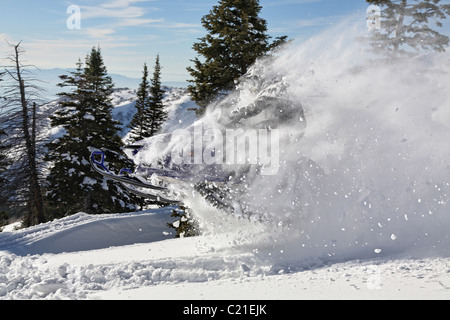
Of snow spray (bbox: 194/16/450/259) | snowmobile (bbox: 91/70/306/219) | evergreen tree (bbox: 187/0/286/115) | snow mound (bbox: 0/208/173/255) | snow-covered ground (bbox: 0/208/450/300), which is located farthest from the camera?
evergreen tree (bbox: 187/0/286/115)

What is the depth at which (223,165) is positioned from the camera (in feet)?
22.4

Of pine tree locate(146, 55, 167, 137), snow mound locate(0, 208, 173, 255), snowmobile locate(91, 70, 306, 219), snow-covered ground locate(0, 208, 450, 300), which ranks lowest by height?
snow mound locate(0, 208, 173, 255)

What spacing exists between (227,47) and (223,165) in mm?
9213

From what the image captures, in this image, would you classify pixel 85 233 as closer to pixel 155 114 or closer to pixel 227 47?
pixel 227 47

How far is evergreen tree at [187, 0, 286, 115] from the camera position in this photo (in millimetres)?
14273

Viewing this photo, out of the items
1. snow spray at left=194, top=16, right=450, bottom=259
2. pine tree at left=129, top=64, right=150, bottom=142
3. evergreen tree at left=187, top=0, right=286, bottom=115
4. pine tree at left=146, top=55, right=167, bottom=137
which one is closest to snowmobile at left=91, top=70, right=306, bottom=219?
snow spray at left=194, top=16, right=450, bottom=259

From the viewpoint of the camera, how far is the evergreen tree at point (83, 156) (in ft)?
67.8

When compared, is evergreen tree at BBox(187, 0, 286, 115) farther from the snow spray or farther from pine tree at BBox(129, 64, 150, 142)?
pine tree at BBox(129, 64, 150, 142)

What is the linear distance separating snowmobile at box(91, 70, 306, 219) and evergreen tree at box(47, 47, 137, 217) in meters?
13.5

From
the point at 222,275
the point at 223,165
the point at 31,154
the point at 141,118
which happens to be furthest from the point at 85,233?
the point at 141,118

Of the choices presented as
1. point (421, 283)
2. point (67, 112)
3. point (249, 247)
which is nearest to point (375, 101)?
point (249, 247)
